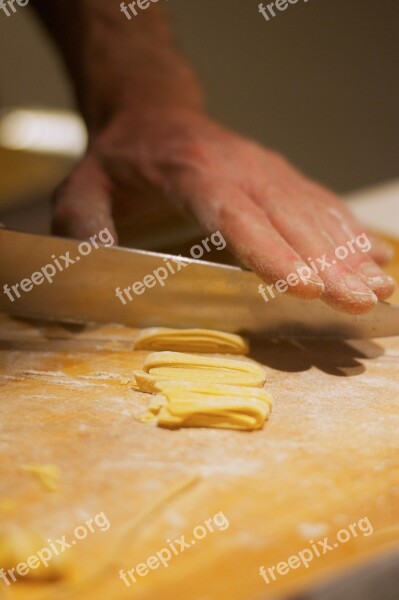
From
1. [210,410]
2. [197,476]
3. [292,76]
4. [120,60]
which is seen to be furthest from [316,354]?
[292,76]

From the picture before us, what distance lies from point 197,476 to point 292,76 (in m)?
3.95

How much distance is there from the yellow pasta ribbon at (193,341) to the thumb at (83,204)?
312 mm

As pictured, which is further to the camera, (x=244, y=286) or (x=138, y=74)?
(x=138, y=74)

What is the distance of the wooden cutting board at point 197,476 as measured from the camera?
3.20 feet

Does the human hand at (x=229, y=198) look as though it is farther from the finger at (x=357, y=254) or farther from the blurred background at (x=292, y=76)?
the blurred background at (x=292, y=76)

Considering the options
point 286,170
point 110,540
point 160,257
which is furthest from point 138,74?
point 110,540

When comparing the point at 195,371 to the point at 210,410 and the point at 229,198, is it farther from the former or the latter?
the point at 229,198

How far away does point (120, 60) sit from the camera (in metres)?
2.41

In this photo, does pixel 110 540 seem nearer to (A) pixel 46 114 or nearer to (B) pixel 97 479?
(B) pixel 97 479

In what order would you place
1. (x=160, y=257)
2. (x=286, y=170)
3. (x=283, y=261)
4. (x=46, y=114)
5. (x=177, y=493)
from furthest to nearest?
(x=46, y=114)
(x=286, y=170)
(x=160, y=257)
(x=283, y=261)
(x=177, y=493)

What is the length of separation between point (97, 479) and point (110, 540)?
0.49 feet

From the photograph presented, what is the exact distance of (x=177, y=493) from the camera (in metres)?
1.12

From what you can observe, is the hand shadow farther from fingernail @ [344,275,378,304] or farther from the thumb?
the thumb

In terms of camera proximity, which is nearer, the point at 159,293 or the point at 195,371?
the point at 195,371
